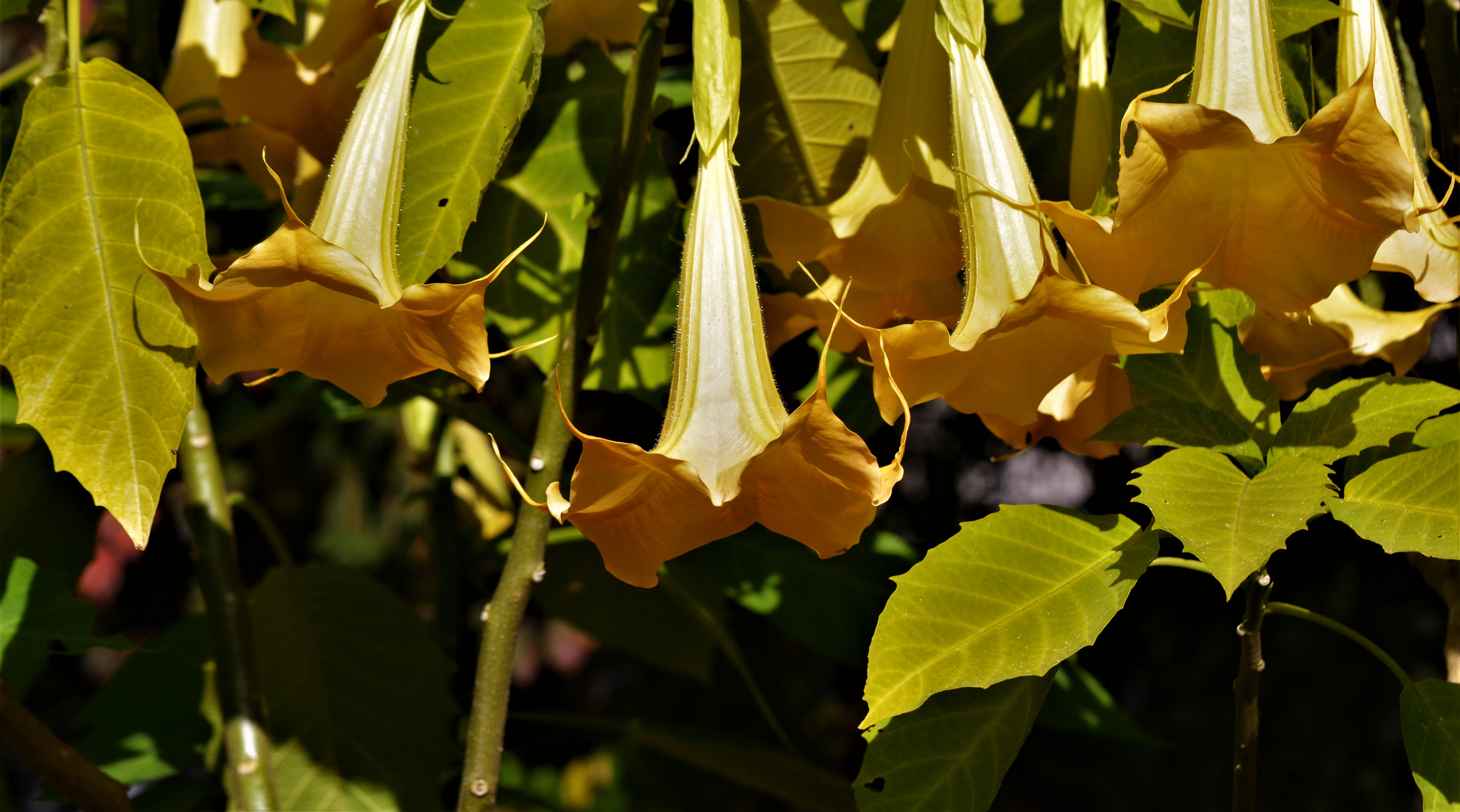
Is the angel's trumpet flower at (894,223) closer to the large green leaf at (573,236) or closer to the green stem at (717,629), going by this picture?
the large green leaf at (573,236)

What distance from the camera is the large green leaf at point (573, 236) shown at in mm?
749

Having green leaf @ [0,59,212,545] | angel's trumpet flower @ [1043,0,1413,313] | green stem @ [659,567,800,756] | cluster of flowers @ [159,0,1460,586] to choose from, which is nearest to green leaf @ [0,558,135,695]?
green leaf @ [0,59,212,545]

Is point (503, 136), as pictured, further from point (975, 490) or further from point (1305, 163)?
point (975, 490)

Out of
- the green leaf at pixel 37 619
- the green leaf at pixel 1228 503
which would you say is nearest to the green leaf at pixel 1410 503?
the green leaf at pixel 1228 503

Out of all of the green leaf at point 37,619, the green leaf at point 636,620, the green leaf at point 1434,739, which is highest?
the green leaf at point 1434,739

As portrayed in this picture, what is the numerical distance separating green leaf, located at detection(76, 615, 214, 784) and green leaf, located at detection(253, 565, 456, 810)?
0.08m

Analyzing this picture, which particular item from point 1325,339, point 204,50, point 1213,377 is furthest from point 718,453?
point 204,50

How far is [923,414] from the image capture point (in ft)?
3.95

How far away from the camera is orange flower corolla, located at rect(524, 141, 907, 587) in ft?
1.49

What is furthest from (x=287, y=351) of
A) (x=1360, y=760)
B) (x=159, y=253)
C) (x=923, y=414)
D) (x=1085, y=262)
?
(x=1360, y=760)

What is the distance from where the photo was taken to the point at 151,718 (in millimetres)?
917

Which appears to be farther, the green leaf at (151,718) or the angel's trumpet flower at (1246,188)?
the green leaf at (151,718)

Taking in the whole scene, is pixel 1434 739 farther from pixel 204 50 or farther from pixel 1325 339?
pixel 204 50

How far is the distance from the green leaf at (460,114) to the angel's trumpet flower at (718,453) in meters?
0.11
